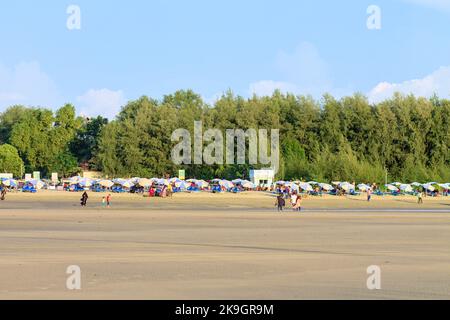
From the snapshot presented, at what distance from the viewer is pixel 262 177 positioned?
260 ft

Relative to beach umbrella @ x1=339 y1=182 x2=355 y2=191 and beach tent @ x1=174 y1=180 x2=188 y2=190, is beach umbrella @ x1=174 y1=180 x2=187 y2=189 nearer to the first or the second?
beach tent @ x1=174 y1=180 x2=188 y2=190

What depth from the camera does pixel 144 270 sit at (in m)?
18.8

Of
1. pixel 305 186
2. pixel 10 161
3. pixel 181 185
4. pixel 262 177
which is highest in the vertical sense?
pixel 10 161

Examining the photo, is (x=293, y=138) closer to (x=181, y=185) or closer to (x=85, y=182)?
(x=181, y=185)

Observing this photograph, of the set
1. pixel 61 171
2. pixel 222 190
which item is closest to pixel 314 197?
pixel 222 190

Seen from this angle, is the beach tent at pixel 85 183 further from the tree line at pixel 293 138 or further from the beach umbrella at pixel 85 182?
the tree line at pixel 293 138

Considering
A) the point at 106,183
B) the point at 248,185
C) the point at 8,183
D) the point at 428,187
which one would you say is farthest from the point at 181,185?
the point at 428,187

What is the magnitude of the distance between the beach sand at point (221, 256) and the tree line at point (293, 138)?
46373 mm

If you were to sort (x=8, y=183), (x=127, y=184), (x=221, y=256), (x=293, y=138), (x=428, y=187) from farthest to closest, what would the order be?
(x=293, y=138) → (x=428, y=187) → (x=8, y=183) → (x=127, y=184) → (x=221, y=256)

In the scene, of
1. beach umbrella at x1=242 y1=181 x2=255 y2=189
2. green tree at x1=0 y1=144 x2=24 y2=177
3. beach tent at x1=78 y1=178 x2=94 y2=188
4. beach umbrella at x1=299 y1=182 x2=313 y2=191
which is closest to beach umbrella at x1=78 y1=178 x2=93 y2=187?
beach tent at x1=78 y1=178 x2=94 y2=188

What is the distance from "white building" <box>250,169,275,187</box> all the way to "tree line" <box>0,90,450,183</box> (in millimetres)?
5611

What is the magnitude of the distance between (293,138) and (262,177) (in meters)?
16.0

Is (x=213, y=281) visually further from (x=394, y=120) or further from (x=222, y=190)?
(x=394, y=120)

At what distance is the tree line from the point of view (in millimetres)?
89188
